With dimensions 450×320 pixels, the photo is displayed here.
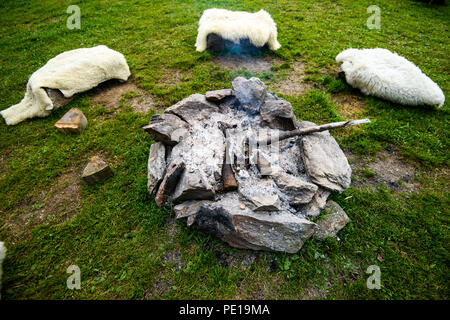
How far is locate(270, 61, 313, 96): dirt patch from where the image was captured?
5102 mm

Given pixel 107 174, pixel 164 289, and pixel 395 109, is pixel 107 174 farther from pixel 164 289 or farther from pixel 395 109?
pixel 395 109

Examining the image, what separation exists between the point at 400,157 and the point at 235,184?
325 cm

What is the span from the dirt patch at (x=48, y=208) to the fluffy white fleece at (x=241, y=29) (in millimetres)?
5100

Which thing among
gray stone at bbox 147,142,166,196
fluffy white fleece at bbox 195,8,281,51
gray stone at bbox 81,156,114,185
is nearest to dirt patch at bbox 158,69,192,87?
fluffy white fleece at bbox 195,8,281,51

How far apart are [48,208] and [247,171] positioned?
10.9 ft

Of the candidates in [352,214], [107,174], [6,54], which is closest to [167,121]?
[107,174]

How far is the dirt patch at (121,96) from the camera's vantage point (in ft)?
16.7

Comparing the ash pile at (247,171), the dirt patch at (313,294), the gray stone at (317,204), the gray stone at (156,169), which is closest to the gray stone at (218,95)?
the ash pile at (247,171)

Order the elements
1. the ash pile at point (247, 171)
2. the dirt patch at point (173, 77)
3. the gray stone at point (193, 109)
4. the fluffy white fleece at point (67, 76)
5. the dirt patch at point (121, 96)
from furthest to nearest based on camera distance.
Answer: the dirt patch at point (173, 77) < the dirt patch at point (121, 96) < the fluffy white fleece at point (67, 76) < the gray stone at point (193, 109) < the ash pile at point (247, 171)

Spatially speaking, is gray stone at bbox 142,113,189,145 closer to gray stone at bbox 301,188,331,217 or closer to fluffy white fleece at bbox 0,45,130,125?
gray stone at bbox 301,188,331,217

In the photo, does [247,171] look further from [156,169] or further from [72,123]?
[72,123]

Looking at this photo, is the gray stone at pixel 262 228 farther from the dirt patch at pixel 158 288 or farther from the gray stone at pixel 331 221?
the dirt patch at pixel 158 288

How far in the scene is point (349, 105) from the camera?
483cm

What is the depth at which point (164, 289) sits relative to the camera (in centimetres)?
261
